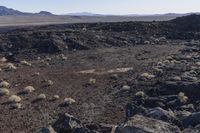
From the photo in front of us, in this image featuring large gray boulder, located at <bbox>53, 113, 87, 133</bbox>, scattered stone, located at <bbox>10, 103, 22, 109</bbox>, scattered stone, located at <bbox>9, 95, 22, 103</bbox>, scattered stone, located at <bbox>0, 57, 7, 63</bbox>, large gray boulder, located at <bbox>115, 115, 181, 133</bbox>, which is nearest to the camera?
large gray boulder, located at <bbox>115, 115, 181, 133</bbox>

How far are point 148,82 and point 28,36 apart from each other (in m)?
39.5

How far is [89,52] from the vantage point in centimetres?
6156

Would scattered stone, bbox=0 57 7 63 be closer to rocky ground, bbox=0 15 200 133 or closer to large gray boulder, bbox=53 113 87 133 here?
rocky ground, bbox=0 15 200 133

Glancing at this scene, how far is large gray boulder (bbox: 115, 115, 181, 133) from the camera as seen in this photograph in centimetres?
1450

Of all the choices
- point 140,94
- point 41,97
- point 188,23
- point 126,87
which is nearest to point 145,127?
point 140,94

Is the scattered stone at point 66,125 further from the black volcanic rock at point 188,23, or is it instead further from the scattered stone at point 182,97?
the black volcanic rock at point 188,23

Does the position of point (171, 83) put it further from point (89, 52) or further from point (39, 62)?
point (89, 52)

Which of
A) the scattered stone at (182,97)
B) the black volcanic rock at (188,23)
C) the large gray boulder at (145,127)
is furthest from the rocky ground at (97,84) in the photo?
the black volcanic rock at (188,23)

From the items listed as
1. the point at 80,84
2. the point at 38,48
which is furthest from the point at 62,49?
the point at 80,84

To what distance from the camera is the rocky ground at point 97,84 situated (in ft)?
61.6

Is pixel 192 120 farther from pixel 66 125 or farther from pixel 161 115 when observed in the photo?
pixel 66 125

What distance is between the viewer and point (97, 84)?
36656 millimetres

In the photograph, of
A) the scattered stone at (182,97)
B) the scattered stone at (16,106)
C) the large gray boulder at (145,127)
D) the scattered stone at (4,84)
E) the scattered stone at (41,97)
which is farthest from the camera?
the scattered stone at (4,84)

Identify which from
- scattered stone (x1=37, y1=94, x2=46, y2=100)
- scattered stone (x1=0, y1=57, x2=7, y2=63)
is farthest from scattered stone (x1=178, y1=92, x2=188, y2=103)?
scattered stone (x1=0, y1=57, x2=7, y2=63)
